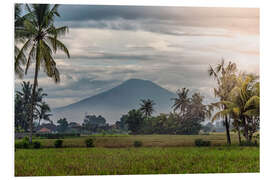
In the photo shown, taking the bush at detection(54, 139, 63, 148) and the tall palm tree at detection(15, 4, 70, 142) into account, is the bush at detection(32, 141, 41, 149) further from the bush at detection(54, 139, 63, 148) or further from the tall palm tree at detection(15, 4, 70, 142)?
the bush at detection(54, 139, 63, 148)

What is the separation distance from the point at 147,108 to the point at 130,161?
3.68ft

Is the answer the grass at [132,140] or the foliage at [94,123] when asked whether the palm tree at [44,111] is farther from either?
the foliage at [94,123]

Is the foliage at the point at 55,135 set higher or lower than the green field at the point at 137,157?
higher

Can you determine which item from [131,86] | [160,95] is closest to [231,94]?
[160,95]

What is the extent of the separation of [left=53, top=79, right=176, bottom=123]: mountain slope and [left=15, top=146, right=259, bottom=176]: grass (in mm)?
713

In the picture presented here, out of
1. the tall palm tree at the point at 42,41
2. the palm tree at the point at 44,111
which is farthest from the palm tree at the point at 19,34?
the palm tree at the point at 44,111

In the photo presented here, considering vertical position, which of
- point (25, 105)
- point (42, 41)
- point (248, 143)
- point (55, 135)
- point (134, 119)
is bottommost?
point (248, 143)

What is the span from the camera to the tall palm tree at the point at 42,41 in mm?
7887

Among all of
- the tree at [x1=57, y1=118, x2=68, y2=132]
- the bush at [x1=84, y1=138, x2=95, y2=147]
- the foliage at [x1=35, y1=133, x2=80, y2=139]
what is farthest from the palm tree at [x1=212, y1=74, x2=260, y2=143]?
the tree at [x1=57, y1=118, x2=68, y2=132]

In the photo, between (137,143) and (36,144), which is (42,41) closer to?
(36,144)

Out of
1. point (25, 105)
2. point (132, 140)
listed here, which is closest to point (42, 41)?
point (25, 105)

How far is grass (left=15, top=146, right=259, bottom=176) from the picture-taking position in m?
7.69

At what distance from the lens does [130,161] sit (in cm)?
792

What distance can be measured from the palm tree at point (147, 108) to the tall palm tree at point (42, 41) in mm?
1770
